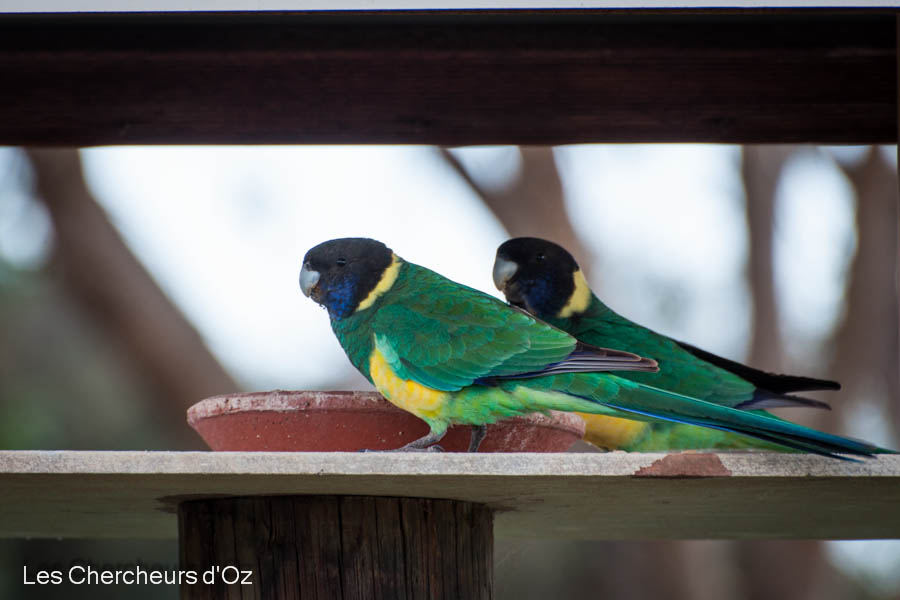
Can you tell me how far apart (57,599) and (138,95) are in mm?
5021

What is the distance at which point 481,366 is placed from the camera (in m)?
2.04

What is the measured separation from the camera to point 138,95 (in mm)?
2484

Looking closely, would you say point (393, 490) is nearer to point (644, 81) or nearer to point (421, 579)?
point (421, 579)

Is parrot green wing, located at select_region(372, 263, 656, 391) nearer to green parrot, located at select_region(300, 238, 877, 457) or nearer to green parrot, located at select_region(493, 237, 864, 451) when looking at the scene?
green parrot, located at select_region(300, 238, 877, 457)

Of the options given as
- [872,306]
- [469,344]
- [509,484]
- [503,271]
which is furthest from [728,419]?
[872,306]

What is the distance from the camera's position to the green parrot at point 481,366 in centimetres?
192

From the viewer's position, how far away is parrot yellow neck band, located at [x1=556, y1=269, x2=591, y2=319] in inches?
108

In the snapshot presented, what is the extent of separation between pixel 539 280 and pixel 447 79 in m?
0.61

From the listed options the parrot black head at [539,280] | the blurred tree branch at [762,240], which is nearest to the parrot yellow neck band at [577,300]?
the parrot black head at [539,280]

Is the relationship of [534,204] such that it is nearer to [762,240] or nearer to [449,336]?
[762,240]

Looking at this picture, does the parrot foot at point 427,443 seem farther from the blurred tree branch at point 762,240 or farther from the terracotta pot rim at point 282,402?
the blurred tree branch at point 762,240

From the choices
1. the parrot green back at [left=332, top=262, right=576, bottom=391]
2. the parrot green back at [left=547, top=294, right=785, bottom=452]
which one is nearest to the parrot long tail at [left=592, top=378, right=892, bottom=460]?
the parrot green back at [left=332, top=262, right=576, bottom=391]

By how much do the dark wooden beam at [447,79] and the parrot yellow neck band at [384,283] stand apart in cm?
37

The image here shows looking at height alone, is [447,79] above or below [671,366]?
above
